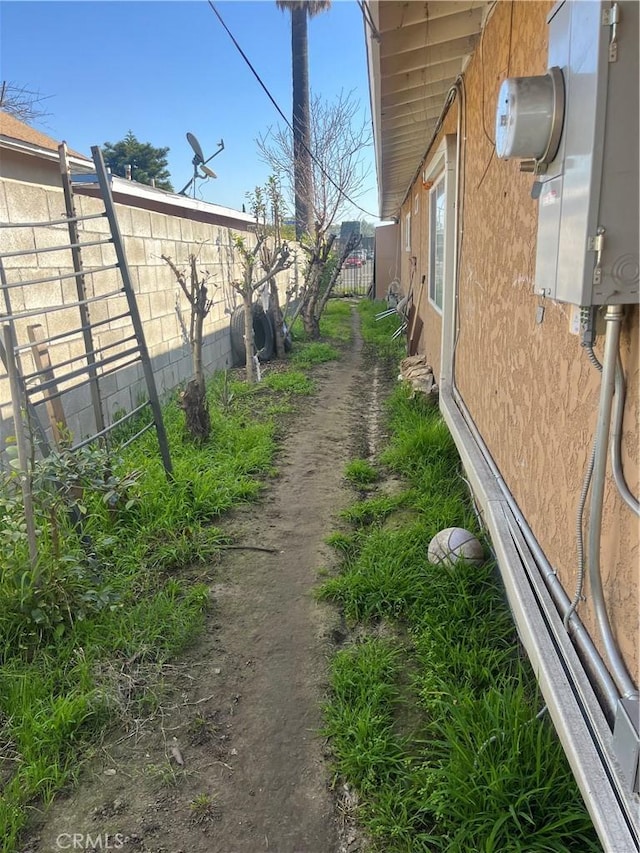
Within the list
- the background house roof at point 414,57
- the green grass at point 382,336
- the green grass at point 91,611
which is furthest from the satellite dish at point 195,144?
the green grass at point 91,611

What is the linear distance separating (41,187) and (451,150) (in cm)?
306

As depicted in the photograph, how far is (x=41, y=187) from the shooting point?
12.6ft

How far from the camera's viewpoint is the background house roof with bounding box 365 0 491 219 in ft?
9.29

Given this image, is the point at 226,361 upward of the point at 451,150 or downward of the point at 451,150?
downward

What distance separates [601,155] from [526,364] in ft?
3.89

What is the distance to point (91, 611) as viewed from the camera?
2.68 meters

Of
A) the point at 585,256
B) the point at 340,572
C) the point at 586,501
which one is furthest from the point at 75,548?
the point at 585,256

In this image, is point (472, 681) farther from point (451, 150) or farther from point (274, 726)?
point (451, 150)

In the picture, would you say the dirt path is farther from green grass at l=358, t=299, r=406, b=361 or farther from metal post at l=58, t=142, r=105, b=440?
green grass at l=358, t=299, r=406, b=361

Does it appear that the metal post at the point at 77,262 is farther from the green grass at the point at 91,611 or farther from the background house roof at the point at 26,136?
the background house roof at the point at 26,136

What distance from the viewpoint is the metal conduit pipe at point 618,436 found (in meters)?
1.32

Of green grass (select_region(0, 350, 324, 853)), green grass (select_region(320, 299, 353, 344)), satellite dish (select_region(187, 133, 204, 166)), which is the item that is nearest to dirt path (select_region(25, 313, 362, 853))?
green grass (select_region(0, 350, 324, 853))

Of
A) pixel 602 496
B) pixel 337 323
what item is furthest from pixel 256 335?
pixel 602 496

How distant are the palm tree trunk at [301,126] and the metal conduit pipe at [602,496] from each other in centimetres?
1295
